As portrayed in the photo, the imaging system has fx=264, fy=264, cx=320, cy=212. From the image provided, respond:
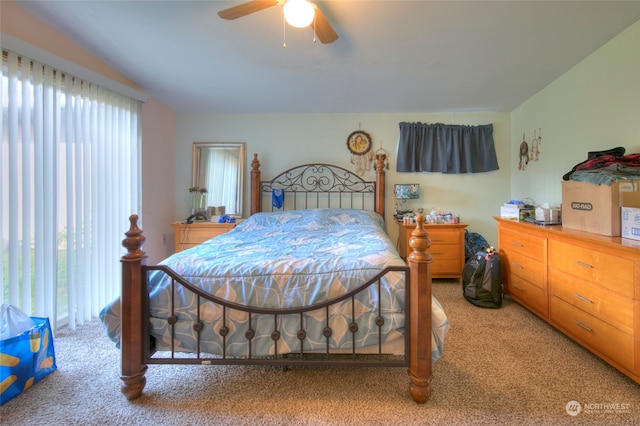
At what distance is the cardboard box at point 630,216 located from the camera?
156 cm

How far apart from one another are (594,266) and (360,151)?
2587mm

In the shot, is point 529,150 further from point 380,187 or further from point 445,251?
point 380,187

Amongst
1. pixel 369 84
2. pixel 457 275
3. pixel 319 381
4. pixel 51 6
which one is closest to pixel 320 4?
pixel 369 84

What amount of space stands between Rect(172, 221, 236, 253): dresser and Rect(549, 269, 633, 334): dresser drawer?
317 centimetres

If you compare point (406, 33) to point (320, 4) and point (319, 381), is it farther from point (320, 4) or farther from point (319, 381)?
point (319, 381)

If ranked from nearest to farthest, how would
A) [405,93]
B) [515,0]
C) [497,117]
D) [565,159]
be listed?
[515,0]
[565,159]
[405,93]
[497,117]

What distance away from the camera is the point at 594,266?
166 centimetres

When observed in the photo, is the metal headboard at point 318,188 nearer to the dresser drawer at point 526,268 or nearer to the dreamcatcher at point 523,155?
the dresser drawer at point 526,268

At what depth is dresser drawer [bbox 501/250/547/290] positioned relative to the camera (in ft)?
6.99

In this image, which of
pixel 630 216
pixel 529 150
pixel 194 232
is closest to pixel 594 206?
pixel 630 216

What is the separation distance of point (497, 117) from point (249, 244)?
3703 mm

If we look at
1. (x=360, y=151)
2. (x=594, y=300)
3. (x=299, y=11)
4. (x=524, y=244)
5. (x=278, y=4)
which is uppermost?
(x=278, y=4)

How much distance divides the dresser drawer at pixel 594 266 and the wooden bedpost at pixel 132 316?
2.59 metres

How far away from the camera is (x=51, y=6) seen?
70.9 inches
